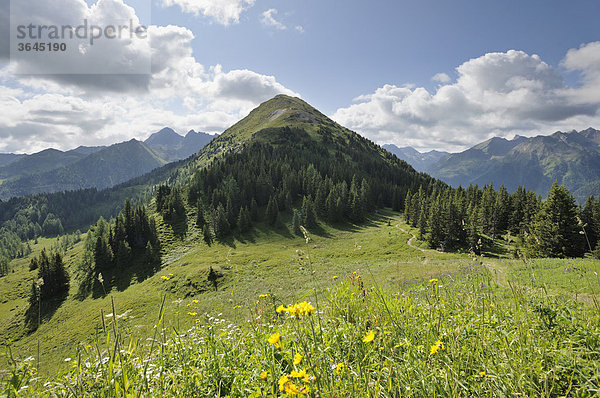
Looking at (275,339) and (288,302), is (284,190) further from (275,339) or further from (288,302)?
(275,339)

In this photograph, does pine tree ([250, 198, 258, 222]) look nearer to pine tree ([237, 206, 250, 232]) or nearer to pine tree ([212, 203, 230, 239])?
pine tree ([237, 206, 250, 232])

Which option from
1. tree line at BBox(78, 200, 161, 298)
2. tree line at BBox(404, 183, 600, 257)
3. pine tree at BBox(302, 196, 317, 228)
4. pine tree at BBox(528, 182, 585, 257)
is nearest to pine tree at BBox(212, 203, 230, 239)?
tree line at BBox(78, 200, 161, 298)

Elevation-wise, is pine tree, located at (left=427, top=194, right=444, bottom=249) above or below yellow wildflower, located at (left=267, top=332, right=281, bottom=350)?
below

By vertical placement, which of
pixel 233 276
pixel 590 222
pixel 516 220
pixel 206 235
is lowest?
pixel 206 235

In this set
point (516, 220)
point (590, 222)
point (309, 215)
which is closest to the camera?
point (590, 222)

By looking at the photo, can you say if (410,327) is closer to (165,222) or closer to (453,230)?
(453,230)

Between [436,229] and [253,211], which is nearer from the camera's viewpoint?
[436,229]

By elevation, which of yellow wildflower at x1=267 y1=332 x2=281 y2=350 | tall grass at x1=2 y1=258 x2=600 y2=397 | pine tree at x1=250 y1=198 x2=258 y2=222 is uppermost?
yellow wildflower at x1=267 y1=332 x2=281 y2=350

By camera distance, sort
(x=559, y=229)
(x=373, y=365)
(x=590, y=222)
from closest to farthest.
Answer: (x=373, y=365)
(x=559, y=229)
(x=590, y=222)

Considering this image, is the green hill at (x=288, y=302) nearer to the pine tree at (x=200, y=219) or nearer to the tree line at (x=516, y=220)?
the pine tree at (x=200, y=219)

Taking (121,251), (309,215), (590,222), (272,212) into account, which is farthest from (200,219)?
(590,222)

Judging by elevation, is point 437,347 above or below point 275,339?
below

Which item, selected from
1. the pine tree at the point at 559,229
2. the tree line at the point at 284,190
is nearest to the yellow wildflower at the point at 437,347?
the pine tree at the point at 559,229

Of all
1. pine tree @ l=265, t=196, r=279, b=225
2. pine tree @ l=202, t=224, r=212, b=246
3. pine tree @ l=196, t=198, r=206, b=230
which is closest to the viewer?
pine tree @ l=202, t=224, r=212, b=246
